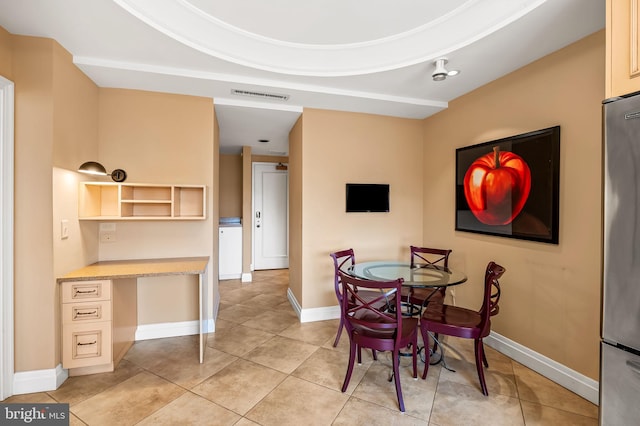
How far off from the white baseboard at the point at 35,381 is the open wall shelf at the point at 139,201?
1.23 m

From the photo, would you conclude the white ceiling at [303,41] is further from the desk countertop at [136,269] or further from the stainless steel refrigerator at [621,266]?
the desk countertop at [136,269]

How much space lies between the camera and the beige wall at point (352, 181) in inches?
141

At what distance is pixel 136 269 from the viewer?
2.55 meters

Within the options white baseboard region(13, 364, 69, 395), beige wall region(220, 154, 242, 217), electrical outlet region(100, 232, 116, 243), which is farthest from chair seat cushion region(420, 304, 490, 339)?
beige wall region(220, 154, 242, 217)

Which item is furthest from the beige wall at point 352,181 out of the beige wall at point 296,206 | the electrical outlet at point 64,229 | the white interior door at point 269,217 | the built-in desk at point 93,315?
the white interior door at point 269,217

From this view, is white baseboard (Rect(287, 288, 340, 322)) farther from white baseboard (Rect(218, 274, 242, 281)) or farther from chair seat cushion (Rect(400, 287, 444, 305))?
white baseboard (Rect(218, 274, 242, 281))

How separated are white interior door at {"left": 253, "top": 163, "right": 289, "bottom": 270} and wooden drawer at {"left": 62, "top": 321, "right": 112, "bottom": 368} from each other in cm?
396

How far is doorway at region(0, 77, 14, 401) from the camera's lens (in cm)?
205

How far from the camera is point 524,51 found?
231cm

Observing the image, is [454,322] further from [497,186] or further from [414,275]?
[497,186]

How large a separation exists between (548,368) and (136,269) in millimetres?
3621

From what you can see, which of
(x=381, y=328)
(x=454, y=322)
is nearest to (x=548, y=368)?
(x=454, y=322)

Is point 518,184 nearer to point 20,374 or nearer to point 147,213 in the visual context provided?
point 147,213

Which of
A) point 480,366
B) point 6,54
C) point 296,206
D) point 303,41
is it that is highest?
point 303,41
